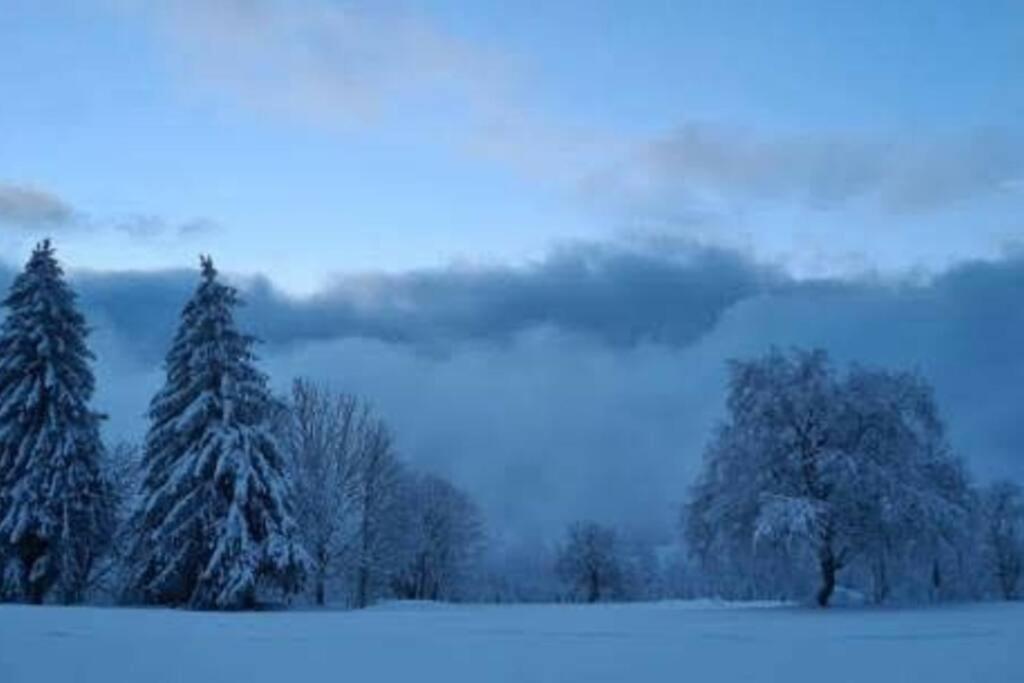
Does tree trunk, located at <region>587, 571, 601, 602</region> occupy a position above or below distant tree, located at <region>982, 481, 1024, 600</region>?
below

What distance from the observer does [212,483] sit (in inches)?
1642

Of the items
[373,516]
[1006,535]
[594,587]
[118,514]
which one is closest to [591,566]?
[594,587]

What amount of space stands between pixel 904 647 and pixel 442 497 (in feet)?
237

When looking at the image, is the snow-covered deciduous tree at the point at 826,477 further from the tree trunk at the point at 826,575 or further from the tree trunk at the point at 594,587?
the tree trunk at the point at 594,587

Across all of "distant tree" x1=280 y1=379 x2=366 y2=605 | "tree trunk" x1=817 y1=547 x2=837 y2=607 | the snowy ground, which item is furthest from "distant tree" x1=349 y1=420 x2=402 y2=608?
the snowy ground

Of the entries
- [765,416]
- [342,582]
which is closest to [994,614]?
[765,416]

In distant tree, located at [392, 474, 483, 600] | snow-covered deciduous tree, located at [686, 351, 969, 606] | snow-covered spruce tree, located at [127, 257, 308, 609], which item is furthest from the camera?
distant tree, located at [392, 474, 483, 600]

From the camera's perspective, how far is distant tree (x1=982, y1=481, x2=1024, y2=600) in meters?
91.0

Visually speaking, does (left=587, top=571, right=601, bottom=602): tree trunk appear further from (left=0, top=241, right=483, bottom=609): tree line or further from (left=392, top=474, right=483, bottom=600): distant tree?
(left=0, top=241, right=483, bottom=609): tree line

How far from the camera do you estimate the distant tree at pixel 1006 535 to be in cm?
9100

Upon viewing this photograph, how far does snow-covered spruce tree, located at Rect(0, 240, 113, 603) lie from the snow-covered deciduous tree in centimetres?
2435

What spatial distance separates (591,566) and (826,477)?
7580 centimetres

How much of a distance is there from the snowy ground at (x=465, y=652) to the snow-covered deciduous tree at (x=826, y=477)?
1577 centimetres

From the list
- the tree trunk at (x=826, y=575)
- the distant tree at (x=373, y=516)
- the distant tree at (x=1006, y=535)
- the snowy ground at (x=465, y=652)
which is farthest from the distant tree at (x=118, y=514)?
the distant tree at (x=1006, y=535)
